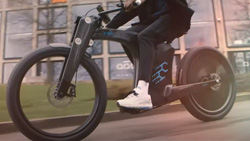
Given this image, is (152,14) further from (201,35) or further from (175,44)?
(201,35)

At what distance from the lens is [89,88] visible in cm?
162

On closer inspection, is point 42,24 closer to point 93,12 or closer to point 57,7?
point 57,7

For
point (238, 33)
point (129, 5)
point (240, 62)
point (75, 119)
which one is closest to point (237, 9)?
point (238, 33)

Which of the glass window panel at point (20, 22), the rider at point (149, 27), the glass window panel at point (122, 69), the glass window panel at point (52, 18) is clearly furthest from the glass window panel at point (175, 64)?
the glass window panel at point (20, 22)

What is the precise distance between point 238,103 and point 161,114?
0.71m

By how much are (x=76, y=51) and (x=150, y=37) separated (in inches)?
20.2

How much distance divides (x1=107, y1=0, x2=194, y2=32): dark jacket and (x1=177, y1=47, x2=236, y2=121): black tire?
354 millimetres

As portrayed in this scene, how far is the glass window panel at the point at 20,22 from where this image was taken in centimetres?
205

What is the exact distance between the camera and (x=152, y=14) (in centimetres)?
189

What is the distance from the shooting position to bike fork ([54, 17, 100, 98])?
1.51 meters

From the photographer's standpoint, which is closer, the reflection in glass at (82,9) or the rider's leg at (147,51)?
the rider's leg at (147,51)

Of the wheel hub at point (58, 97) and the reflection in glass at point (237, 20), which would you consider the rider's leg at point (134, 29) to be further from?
the reflection in glass at point (237, 20)

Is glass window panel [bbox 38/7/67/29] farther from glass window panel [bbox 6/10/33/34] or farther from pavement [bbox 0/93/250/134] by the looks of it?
pavement [bbox 0/93/250/134]

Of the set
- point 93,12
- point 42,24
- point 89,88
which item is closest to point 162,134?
point 89,88
